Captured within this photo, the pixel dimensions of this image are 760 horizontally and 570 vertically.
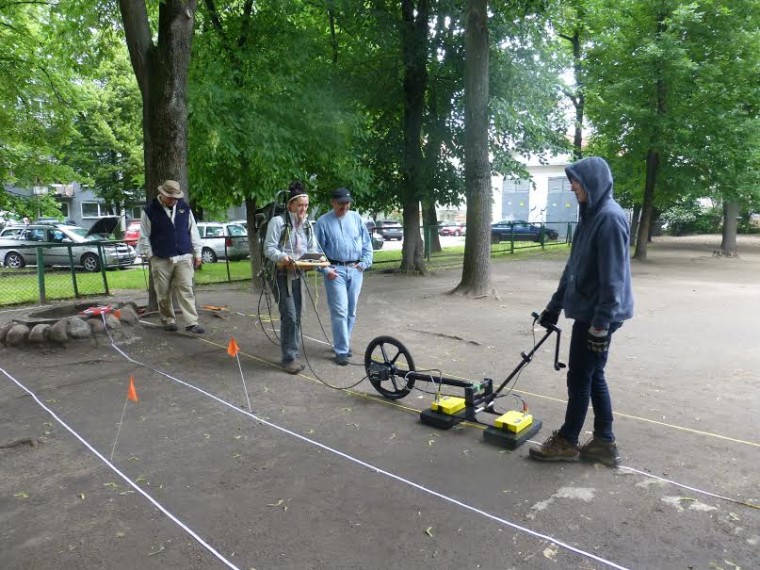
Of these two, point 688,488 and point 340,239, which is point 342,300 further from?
point 688,488

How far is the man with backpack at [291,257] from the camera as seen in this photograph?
20.0 feet

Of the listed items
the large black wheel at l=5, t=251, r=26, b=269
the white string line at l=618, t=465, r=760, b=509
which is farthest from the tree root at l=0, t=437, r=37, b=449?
the large black wheel at l=5, t=251, r=26, b=269

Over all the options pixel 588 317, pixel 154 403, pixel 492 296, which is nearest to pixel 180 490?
pixel 154 403

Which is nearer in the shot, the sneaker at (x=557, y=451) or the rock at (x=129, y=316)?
the sneaker at (x=557, y=451)

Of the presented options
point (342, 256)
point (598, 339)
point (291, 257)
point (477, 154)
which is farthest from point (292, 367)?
point (477, 154)

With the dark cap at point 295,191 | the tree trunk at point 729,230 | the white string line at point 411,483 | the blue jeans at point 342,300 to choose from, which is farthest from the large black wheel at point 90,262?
the tree trunk at point 729,230

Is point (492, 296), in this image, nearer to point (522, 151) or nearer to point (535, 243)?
point (522, 151)

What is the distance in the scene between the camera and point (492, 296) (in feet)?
36.9

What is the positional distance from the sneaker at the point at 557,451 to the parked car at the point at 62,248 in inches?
377

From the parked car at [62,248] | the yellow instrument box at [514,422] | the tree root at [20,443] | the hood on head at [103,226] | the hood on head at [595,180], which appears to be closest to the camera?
the hood on head at [595,180]

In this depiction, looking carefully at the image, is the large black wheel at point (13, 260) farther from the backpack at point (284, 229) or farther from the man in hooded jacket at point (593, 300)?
the man in hooded jacket at point (593, 300)

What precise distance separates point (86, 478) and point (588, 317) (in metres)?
3.45

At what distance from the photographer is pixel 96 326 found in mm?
7148

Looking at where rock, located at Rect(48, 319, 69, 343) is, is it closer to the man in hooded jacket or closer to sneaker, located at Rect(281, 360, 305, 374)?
sneaker, located at Rect(281, 360, 305, 374)
